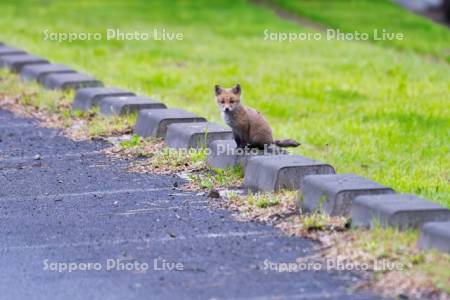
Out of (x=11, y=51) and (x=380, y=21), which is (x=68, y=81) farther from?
(x=380, y=21)

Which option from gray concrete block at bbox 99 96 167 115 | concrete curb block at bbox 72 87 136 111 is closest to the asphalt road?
gray concrete block at bbox 99 96 167 115

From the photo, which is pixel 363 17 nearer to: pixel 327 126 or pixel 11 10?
pixel 11 10

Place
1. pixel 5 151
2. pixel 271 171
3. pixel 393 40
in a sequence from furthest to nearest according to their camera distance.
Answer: pixel 393 40 < pixel 5 151 < pixel 271 171

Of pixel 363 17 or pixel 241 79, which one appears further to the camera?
pixel 363 17

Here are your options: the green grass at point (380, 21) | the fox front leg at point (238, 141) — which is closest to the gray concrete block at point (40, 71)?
the fox front leg at point (238, 141)

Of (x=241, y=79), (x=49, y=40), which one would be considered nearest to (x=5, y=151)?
(x=241, y=79)

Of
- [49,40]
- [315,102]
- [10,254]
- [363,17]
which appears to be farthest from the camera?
[363,17]

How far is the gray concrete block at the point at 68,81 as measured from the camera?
13375mm

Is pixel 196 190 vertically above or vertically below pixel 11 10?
below

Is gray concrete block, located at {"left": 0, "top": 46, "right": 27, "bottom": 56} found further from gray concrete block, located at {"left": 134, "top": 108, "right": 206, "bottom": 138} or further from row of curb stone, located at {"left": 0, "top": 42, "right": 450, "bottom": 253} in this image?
gray concrete block, located at {"left": 134, "top": 108, "right": 206, "bottom": 138}

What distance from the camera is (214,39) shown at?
2042 cm

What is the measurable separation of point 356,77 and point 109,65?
11.5 feet

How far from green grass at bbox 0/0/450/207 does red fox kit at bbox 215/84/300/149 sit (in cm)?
106

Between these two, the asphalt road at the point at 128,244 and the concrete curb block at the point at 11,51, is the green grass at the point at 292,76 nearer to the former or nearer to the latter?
the concrete curb block at the point at 11,51
